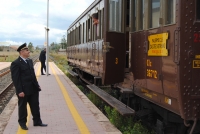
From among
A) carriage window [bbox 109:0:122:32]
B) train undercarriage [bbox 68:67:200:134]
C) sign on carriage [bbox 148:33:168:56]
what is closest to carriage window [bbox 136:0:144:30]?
sign on carriage [bbox 148:33:168:56]

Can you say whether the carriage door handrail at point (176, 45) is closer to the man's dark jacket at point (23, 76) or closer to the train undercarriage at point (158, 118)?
the train undercarriage at point (158, 118)

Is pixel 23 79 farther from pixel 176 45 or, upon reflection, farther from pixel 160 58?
pixel 176 45

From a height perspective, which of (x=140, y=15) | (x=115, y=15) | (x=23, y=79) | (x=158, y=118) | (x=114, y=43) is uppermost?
(x=115, y=15)

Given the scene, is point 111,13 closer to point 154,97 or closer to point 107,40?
point 107,40

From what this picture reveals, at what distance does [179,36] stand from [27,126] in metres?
3.80

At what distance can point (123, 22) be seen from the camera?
7145 millimetres

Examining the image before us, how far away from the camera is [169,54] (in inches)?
188

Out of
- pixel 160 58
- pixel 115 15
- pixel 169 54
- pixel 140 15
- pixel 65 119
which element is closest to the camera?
pixel 169 54

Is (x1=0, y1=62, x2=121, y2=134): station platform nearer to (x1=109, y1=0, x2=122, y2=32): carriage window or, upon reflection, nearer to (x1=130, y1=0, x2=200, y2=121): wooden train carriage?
(x1=130, y1=0, x2=200, y2=121): wooden train carriage

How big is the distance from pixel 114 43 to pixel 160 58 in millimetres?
2065

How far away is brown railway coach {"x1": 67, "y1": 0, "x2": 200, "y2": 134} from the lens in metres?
4.30

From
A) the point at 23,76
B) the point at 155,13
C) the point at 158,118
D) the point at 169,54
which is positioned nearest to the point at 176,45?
the point at 169,54

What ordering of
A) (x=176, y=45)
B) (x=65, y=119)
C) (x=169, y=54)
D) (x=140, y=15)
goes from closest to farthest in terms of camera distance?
(x=176, y=45) < (x=169, y=54) < (x=140, y=15) < (x=65, y=119)

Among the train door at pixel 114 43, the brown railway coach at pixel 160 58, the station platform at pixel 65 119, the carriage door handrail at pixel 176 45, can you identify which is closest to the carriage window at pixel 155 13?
the brown railway coach at pixel 160 58
